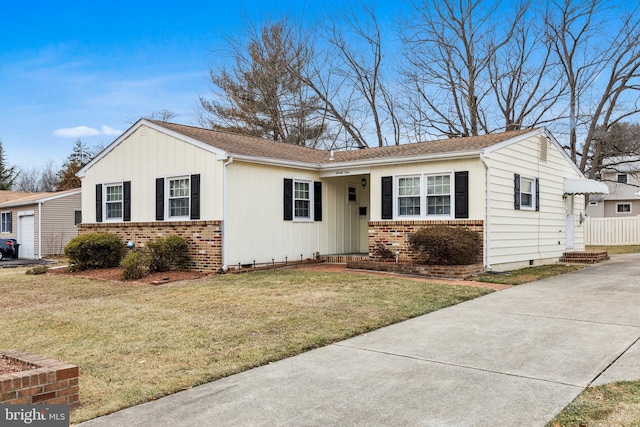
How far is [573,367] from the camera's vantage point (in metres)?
5.26

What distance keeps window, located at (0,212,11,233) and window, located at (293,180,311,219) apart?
18.6 m

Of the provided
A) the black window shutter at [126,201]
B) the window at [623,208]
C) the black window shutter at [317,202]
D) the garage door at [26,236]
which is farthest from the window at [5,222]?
the window at [623,208]

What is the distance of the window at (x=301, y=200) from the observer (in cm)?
1540

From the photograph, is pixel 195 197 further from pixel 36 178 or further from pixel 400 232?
pixel 36 178

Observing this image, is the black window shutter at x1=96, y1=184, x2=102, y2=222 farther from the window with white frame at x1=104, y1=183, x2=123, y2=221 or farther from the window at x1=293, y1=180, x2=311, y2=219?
the window at x1=293, y1=180, x2=311, y2=219

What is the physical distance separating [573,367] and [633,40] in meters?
26.6

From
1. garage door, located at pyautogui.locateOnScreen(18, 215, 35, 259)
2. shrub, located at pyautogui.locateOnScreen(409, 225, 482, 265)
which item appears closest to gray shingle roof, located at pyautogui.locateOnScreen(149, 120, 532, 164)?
shrub, located at pyautogui.locateOnScreen(409, 225, 482, 265)

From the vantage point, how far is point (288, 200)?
15.0 m

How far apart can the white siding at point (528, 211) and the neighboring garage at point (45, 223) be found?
19560mm

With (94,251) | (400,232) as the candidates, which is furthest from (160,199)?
(400,232)

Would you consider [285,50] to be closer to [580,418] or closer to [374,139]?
[374,139]

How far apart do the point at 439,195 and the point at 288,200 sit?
4136mm

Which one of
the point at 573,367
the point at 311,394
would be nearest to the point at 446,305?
the point at 573,367

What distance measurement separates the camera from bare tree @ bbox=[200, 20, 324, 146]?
94.0 feet
